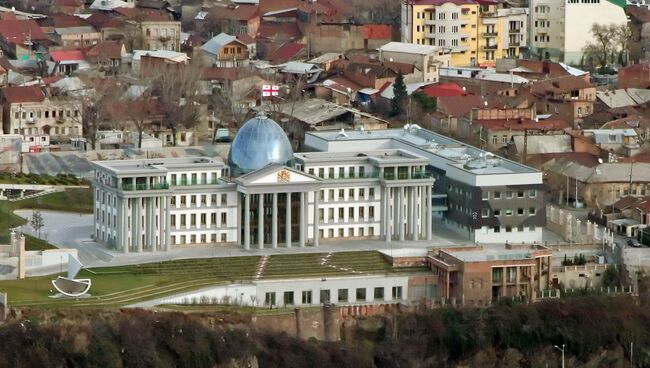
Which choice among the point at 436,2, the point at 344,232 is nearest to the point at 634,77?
the point at 436,2

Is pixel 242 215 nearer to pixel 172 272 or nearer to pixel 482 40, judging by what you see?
pixel 172 272

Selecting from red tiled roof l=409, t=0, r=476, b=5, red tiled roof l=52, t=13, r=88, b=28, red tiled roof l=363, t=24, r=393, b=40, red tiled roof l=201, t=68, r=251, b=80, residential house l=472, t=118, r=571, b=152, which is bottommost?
residential house l=472, t=118, r=571, b=152

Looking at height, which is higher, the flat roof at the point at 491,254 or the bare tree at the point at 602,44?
the bare tree at the point at 602,44

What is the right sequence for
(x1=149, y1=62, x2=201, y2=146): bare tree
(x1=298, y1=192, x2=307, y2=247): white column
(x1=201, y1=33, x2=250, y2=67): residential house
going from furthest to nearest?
(x1=201, y1=33, x2=250, y2=67): residential house → (x1=149, y1=62, x2=201, y2=146): bare tree → (x1=298, y1=192, x2=307, y2=247): white column

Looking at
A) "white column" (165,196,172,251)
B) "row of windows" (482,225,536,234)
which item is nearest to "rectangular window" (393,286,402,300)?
"row of windows" (482,225,536,234)

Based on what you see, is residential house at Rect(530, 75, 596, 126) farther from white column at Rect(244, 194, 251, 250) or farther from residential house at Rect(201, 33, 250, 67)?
white column at Rect(244, 194, 251, 250)

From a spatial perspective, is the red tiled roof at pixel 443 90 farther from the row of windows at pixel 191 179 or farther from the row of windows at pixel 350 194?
the row of windows at pixel 191 179

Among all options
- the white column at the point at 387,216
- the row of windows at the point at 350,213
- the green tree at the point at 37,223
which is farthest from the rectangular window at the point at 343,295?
the green tree at the point at 37,223
